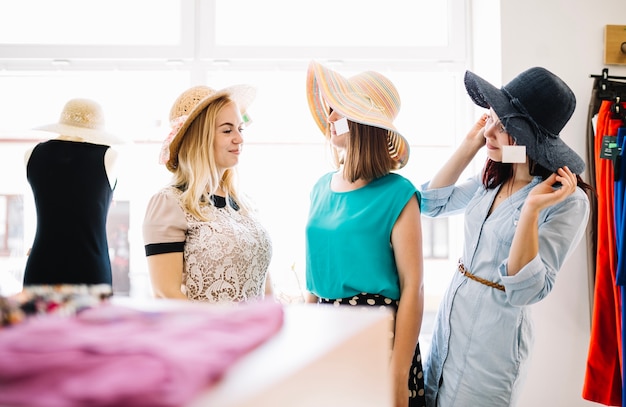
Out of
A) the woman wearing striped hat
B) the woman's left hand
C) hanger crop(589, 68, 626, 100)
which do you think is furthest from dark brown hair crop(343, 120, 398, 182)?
hanger crop(589, 68, 626, 100)

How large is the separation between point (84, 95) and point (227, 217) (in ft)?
5.09

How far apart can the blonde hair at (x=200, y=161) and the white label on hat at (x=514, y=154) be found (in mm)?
846

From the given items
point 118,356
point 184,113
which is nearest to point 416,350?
point 184,113

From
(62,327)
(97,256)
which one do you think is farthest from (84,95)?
(62,327)

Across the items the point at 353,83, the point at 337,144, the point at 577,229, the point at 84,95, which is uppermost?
the point at 84,95

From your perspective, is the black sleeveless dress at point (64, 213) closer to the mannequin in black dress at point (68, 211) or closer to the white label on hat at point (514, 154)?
the mannequin in black dress at point (68, 211)

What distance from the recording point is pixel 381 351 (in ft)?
2.00

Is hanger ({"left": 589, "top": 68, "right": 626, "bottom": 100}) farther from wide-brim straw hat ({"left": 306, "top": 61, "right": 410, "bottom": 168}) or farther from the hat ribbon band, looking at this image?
wide-brim straw hat ({"left": 306, "top": 61, "right": 410, "bottom": 168})

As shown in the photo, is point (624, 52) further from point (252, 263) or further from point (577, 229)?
point (252, 263)

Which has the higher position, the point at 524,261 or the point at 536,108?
the point at 536,108

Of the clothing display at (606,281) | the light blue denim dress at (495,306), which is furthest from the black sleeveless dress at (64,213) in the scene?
the clothing display at (606,281)

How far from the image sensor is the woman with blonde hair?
151 centimetres

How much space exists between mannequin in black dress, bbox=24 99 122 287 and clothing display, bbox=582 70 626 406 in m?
2.06

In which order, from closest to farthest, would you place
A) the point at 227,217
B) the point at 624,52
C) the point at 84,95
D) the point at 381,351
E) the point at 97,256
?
the point at 381,351 → the point at 227,217 → the point at 97,256 → the point at 624,52 → the point at 84,95
